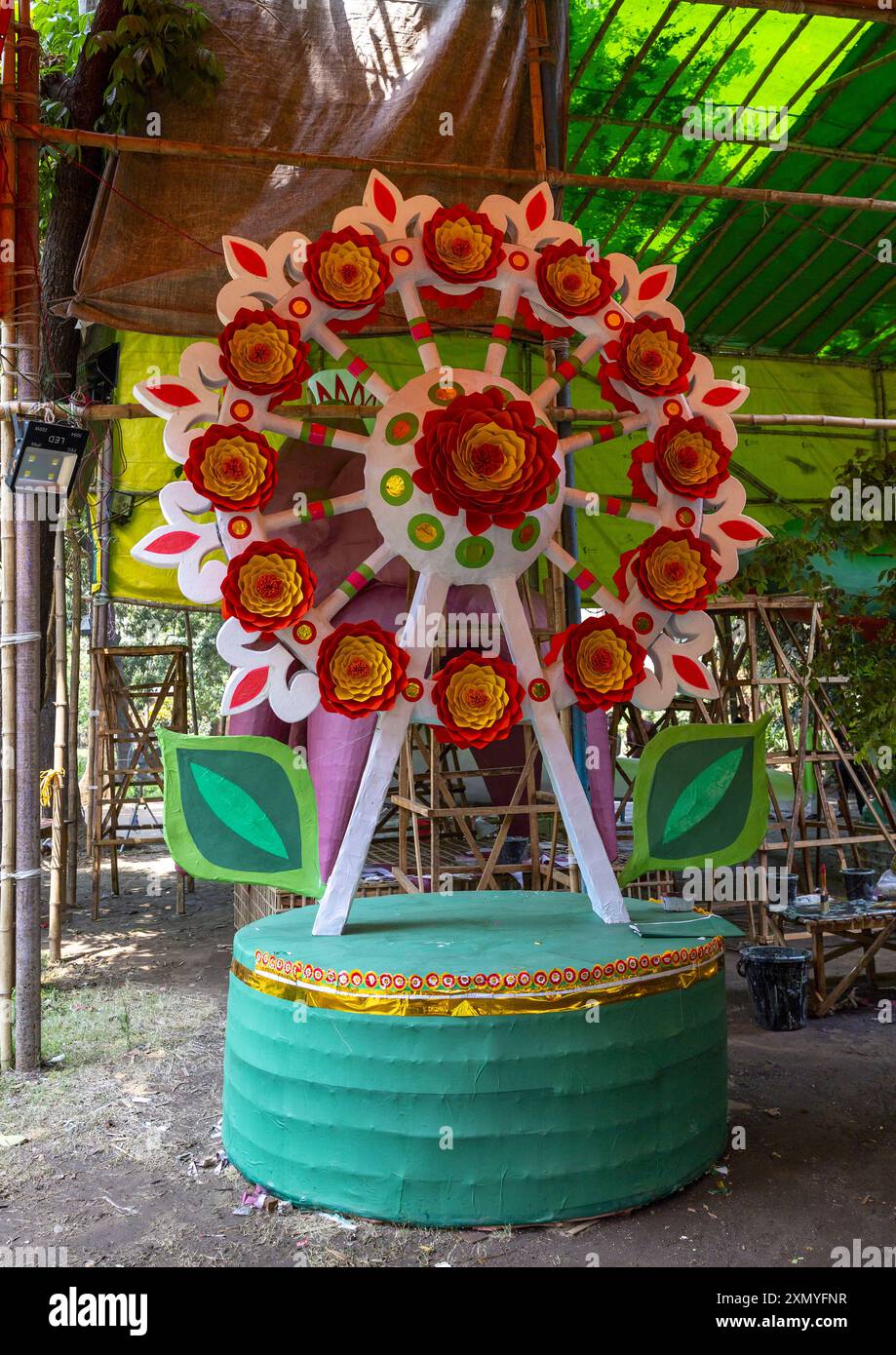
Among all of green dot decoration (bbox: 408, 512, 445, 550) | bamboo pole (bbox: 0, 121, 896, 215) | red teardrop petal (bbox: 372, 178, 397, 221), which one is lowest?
green dot decoration (bbox: 408, 512, 445, 550)

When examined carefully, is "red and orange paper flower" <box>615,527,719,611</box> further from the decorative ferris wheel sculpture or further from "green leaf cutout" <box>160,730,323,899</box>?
"green leaf cutout" <box>160,730,323,899</box>

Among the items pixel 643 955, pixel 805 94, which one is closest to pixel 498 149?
pixel 805 94

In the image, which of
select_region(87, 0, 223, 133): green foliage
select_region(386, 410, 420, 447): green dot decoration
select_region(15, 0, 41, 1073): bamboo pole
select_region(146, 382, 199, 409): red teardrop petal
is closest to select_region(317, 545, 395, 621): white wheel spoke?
select_region(386, 410, 420, 447): green dot decoration

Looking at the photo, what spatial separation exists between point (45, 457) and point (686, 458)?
8.36 feet

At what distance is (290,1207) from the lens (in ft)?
11.1

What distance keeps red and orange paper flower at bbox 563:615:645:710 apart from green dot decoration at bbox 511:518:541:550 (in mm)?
327

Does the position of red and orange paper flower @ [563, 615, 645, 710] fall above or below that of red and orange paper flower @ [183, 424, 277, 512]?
below

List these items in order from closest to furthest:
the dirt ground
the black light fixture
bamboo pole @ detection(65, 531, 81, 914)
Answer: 1. the dirt ground
2. the black light fixture
3. bamboo pole @ detection(65, 531, 81, 914)

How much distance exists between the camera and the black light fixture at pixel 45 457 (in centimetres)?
449

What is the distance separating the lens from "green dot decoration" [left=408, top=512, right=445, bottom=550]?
A: 365 cm

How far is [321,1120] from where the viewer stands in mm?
3309

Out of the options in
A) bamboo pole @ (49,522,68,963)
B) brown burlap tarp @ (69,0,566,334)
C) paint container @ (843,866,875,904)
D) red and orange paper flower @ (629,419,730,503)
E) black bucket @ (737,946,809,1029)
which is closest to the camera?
red and orange paper flower @ (629,419,730,503)

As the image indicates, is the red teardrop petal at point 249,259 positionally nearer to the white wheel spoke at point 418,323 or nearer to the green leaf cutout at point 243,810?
the white wheel spoke at point 418,323

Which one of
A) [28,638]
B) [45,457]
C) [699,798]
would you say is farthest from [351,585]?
[28,638]
